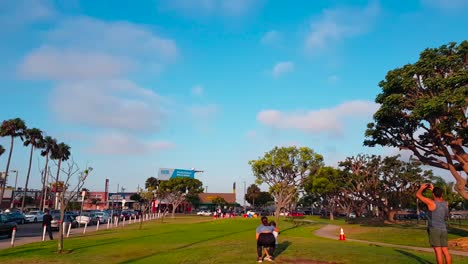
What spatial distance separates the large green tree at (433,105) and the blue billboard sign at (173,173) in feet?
259

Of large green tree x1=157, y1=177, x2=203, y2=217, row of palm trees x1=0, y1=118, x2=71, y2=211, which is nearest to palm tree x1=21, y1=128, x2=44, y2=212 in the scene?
row of palm trees x1=0, y1=118, x2=71, y2=211

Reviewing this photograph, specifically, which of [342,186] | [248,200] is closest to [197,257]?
[342,186]

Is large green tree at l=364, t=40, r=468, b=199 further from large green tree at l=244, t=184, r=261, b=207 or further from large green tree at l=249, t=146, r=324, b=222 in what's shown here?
large green tree at l=244, t=184, r=261, b=207

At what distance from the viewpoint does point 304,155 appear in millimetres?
38688

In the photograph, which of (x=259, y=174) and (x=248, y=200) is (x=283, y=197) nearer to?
(x=259, y=174)

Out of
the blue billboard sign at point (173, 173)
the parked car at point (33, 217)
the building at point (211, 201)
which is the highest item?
the blue billboard sign at point (173, 173)

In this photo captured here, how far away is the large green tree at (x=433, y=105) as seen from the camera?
2072cm

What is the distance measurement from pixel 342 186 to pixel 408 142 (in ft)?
101

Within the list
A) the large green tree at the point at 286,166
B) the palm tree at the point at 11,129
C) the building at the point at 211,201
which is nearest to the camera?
the large green tree at the point at 286,166

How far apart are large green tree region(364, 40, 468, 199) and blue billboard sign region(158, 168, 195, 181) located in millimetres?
78868

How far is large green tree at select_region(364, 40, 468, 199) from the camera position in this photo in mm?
20719

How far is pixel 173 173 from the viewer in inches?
4018

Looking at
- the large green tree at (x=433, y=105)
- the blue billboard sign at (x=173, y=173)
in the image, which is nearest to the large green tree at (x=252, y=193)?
the blue billboard sign at (x=173, y=173)

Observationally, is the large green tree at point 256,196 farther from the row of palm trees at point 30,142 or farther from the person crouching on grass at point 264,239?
the person crouching on grass at point 264,239
